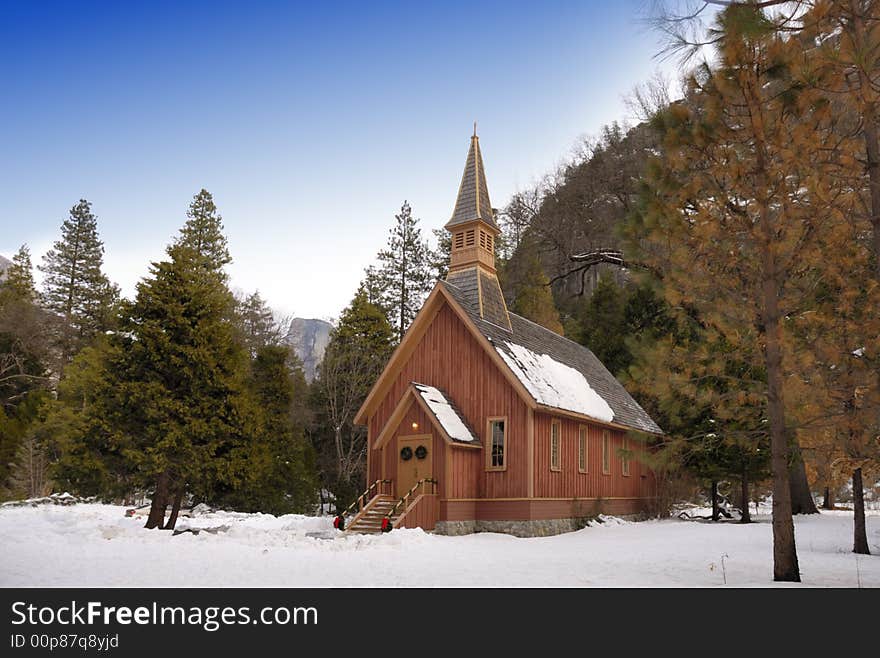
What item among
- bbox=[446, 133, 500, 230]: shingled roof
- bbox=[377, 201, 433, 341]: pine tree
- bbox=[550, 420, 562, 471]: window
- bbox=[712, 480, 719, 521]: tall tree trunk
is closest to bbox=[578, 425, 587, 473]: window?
bbox=[550, 420, 562, 471]: window

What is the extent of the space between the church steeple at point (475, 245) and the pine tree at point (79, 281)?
96.0 feet

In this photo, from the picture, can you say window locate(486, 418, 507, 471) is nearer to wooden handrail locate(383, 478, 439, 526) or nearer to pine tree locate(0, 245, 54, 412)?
wooden handrail locate(383, 478, 439, 526)

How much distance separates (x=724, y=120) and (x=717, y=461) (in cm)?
1796

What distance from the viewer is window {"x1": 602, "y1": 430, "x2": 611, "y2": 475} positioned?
2336cm

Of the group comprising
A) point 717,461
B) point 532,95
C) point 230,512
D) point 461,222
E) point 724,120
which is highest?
point 532,95

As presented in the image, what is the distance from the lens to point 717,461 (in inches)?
996

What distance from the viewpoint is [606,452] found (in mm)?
23641

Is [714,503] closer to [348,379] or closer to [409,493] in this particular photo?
[409,493]

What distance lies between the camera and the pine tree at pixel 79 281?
43.9 m

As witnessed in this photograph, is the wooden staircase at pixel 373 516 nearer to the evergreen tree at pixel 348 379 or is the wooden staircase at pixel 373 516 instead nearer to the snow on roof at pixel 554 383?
the snow on roof at pixel 554 383

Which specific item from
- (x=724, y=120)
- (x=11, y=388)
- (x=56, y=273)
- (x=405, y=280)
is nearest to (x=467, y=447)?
(x=724, y=120)

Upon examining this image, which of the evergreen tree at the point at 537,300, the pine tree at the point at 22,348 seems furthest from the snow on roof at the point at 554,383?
the pine tree at the point at 22,348

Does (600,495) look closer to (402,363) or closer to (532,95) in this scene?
(402,363)

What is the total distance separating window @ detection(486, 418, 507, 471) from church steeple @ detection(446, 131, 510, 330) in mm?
3486
